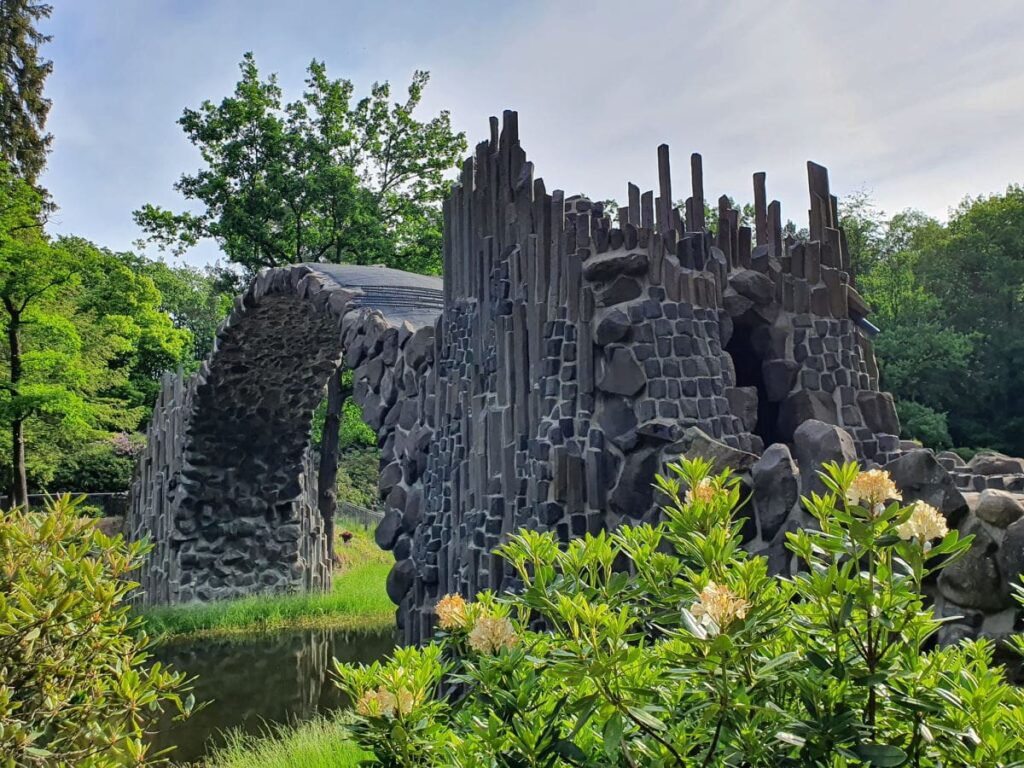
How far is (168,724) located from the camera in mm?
8109

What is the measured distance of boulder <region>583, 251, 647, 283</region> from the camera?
229 inches

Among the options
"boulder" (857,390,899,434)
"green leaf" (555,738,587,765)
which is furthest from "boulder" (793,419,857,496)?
"boulder" (857,390,899,434)

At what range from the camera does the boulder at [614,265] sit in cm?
582

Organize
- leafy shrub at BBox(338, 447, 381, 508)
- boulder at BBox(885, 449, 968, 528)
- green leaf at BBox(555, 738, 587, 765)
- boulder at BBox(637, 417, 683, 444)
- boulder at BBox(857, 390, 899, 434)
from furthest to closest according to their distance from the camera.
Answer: leafy shrub at BBox(338, 447, 381, 508) → boulder at BBox(857, 390, 899, 434) → boulder at BBox(637, 417, 683, 444) → boulder at BBox(885, 449, 968, 528) → green leaf at BBox(555, 738, 587, 765)

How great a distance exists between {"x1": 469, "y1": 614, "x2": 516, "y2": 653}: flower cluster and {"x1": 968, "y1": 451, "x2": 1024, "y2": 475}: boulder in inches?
234

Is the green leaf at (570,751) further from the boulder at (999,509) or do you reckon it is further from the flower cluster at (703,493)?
Answer: the boulder at (999,509)

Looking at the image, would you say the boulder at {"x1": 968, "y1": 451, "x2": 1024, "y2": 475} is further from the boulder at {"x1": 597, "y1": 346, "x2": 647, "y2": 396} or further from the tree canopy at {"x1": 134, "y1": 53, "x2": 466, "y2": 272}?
the tree canopy at {"x1": 134, "y1": 53, "x2": 466, "y2": 272}

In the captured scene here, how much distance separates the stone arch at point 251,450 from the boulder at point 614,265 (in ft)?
15.5

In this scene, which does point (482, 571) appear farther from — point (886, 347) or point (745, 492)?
point (886, 347)

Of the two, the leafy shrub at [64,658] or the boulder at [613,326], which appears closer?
the leafy shrub at [64,658]

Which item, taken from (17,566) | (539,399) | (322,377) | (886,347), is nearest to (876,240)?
(886,347)

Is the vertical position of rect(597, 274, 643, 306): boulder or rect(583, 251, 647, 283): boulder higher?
rect(583, 251, 647, 283): boulder

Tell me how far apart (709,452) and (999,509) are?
1776 millimetres

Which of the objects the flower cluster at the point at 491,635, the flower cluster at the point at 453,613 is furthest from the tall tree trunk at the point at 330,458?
the flower cluster at the point at 491,635
